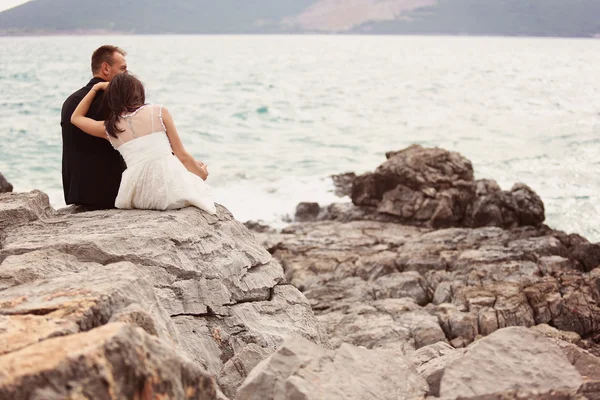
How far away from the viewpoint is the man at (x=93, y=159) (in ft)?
20.4

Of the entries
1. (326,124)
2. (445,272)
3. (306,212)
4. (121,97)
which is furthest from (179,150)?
(326,124)

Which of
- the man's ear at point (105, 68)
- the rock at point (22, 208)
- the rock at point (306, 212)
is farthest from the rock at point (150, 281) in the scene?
the rock at point (306, 212)

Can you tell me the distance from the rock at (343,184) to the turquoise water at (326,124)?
30cm

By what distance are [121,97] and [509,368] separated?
3731 millimetres

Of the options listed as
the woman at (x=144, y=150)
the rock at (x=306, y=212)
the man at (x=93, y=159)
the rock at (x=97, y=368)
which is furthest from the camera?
the rock at (x=306, y=212)

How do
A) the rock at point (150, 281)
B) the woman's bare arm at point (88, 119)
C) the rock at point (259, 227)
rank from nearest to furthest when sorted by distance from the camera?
the rock at point (150, 281), the woman's bare arm at point (88, 119), the rock at point (259, 227)

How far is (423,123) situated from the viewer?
37219 mm

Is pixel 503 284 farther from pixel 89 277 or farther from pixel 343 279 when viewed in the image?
pixel 89 277

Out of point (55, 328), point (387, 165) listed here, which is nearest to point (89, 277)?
point (55, 328)

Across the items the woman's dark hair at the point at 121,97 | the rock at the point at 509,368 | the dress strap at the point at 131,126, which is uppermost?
the woman's dark hair at the point at 121,97

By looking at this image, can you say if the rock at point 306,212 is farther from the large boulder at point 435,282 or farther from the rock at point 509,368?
the rock at point 509,368

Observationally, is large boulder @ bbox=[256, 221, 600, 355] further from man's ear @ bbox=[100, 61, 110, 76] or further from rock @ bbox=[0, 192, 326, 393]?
man's ear @ bbox=[100, 61, 110, 76]

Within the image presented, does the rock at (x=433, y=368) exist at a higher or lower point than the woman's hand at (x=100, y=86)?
lower

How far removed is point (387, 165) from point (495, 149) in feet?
46.9
